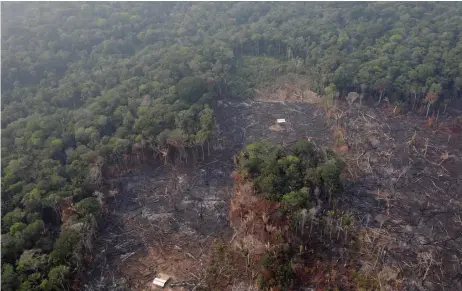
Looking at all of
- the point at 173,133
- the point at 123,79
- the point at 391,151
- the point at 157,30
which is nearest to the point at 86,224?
the point at 173,133

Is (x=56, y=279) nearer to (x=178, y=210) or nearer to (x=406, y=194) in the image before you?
(x=178, y=210)

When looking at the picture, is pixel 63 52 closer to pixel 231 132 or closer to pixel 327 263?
pixel 231 132

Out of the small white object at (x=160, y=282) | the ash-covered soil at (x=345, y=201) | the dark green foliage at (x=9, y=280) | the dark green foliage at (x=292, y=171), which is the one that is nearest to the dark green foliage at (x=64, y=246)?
the ash-covered soil at (x=345, y=201)

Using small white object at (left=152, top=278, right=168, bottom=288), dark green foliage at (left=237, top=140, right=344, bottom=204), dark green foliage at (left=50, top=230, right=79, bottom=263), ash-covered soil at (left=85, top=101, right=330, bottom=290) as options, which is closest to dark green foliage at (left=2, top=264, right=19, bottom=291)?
dark green foliage at (left=50, top=230, right=79, bottom=263)

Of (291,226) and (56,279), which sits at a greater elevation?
(291,226)

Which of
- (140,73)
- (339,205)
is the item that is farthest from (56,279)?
(140,73)

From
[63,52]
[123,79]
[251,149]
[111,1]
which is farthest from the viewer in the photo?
[111,1]

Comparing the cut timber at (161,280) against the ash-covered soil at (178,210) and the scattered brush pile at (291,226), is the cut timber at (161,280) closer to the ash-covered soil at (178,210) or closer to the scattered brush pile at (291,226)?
the ash-covered soil at (178,210)

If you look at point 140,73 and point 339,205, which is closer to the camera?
point 339,205
